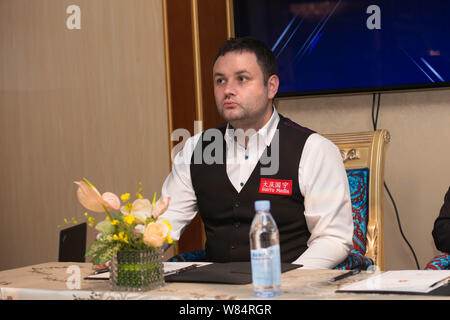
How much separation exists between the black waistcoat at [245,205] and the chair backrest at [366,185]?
27 cm

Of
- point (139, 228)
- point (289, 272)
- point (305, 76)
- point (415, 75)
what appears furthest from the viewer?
point (305, 76)

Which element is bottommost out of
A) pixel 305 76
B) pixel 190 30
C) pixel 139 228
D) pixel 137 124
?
pixel 139 228

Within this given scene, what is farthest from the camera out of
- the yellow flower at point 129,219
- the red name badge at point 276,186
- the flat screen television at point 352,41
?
the flat screen television at point 352,41

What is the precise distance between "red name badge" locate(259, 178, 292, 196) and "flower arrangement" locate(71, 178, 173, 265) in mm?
720

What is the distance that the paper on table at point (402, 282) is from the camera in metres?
1.22

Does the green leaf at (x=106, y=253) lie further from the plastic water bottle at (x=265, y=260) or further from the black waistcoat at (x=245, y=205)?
the black waistcoat at (x=245, y=205)

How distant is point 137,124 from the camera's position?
10.1 ft

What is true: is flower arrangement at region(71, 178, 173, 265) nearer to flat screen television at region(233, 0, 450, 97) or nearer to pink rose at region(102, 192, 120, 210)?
pink rose at region(102, 192, 120, 210)

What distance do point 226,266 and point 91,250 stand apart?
363 mm

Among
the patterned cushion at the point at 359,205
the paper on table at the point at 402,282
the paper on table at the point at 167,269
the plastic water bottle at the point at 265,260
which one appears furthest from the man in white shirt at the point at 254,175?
the plastic water bottle at the point at 265,260

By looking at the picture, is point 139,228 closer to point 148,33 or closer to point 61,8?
point 148,33

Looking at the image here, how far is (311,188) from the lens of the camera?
2068 mm

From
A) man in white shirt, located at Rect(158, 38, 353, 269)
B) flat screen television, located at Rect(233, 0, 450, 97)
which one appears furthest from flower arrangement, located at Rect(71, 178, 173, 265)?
flat screen television, located at Rect(233, 0, 450, 97)

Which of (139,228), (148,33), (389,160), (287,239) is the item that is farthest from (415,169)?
(139,228)
